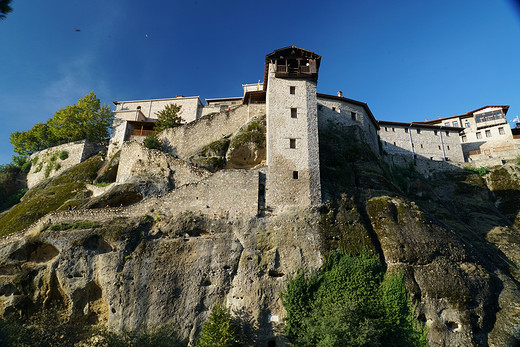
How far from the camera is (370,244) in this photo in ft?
73.7

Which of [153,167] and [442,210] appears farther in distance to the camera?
[442,210]

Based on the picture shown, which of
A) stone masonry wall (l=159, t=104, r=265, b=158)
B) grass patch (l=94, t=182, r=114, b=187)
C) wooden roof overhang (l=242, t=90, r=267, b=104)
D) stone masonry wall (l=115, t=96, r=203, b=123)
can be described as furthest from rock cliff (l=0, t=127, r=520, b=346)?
stone masonry wall (l=115, t=96, r=203, b=123)

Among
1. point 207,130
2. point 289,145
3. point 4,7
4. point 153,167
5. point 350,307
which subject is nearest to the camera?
point 4,7

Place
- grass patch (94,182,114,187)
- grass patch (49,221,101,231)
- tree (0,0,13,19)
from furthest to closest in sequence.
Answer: grass patch (94,182,114,187)
grass patch (49,221,101,231)
tree (0,0,13,19)

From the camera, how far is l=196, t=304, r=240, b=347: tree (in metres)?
18.4

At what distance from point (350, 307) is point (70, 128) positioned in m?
42.6

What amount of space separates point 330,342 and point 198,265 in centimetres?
928

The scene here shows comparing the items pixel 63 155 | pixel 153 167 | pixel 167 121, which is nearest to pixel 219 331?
pixel 153 167

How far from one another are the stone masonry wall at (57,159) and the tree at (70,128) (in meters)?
2.17

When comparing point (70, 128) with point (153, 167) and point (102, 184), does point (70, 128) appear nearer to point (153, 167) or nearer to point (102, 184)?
point (102, 184)

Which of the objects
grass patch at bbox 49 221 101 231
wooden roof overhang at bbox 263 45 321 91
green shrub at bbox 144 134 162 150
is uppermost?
wooden roof overhang at bbox 263 45 321 91

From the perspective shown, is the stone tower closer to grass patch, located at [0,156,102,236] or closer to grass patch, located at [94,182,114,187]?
grass patch, located at [94,182,114,187]

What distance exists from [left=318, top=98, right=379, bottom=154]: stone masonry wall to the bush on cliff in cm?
2072

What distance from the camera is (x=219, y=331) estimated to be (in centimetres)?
1891
